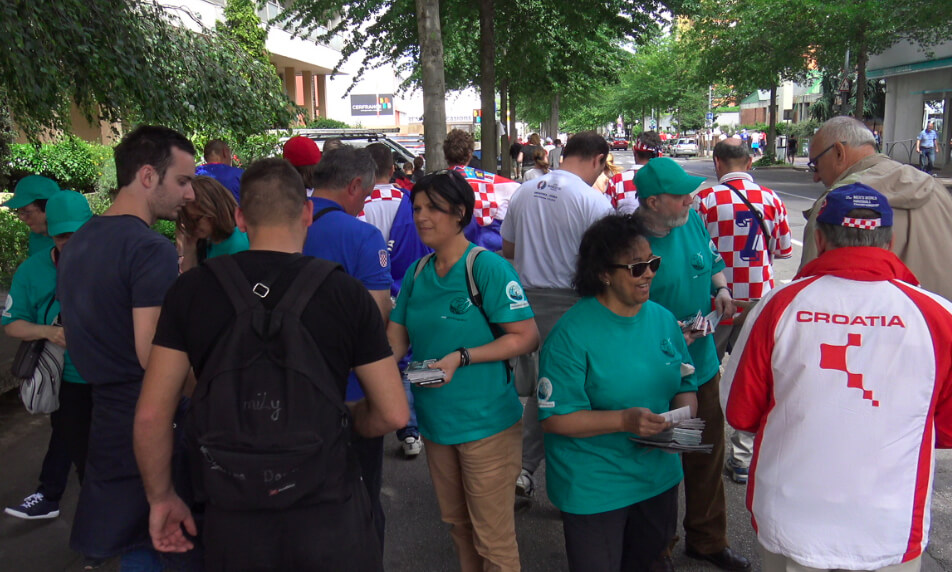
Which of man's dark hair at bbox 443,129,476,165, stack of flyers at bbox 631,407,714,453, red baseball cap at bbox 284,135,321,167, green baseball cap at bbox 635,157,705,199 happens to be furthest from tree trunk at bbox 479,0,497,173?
stack of flyers at bbox 631,407,714,453

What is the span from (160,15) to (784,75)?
103ft

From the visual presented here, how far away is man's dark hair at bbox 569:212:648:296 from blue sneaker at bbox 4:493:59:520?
3.35 meters

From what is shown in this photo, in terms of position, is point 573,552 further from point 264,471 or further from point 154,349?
point 154,349

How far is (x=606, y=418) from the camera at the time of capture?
2.53 m

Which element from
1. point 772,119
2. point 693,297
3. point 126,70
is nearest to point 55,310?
point 693,297

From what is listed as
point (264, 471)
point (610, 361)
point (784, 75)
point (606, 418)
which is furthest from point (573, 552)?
point (784, 75)

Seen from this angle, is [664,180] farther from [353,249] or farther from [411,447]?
[411,447]

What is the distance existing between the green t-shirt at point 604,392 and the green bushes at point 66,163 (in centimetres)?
1553

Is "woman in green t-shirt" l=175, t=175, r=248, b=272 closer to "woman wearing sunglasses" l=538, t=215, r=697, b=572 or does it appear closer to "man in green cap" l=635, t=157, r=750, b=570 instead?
"woman wearing sunglasses" l=538, t=215, r=697, b=572

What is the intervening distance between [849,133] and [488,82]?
37.5ft

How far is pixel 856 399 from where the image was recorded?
6.72ft

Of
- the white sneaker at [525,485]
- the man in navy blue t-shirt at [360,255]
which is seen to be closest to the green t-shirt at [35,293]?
the man in navy blue t-shirt at [360,255]

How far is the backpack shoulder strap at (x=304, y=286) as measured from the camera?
6.07 ft

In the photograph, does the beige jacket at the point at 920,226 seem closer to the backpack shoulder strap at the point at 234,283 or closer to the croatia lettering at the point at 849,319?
the croatia lettering at the point at 849,319
